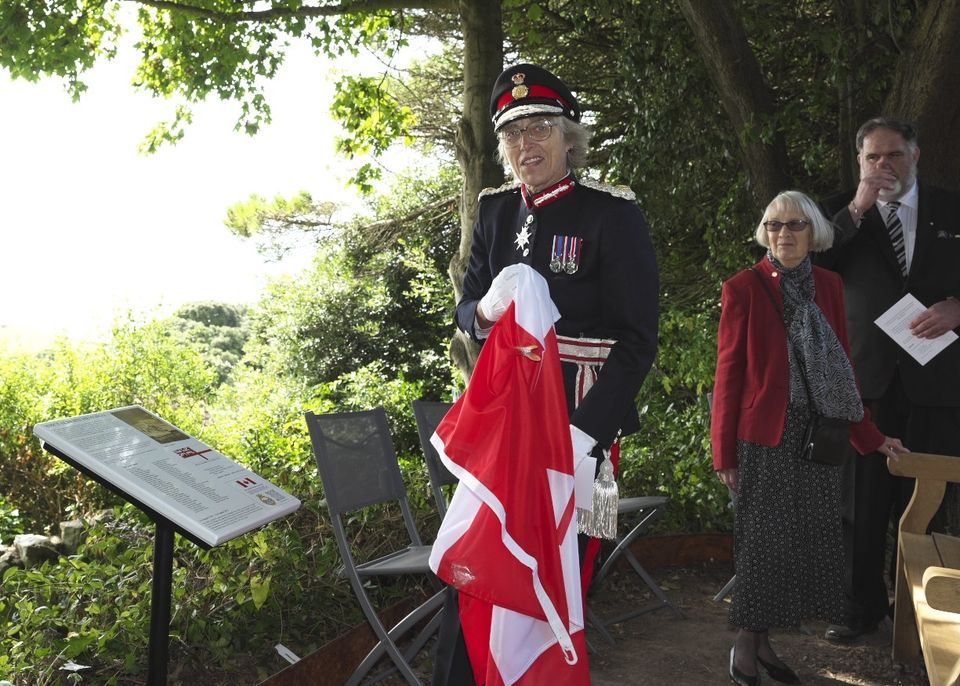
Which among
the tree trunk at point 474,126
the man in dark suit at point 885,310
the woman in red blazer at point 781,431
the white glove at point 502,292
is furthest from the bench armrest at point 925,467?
the tree trunk at point 474,126

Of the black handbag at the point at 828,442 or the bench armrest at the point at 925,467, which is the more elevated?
the black handbag at the point at 828,442

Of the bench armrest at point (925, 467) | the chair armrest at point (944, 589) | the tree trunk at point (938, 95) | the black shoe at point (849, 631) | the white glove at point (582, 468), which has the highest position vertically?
the tree trunk at point (938, 95)

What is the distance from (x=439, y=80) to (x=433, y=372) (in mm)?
6503

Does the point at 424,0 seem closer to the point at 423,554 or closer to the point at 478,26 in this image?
the point at 478,26

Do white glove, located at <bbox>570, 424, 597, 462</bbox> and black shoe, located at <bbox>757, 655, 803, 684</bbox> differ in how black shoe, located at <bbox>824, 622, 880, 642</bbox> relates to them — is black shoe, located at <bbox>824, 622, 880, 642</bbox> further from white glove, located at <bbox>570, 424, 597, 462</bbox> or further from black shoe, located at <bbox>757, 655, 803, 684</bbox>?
white glove, located at <bbox>570, 424, 597, 462</bbox>

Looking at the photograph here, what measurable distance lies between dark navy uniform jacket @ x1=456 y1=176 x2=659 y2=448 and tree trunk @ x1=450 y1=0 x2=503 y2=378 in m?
3.66

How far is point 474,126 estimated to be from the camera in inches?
247

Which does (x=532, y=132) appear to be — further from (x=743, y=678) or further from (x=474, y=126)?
(x=474, y=126)

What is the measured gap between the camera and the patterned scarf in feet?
11.3

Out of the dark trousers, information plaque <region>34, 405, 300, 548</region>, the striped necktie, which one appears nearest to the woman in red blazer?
the dark trousers

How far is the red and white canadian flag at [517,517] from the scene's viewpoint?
207 cm

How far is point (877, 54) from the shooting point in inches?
202

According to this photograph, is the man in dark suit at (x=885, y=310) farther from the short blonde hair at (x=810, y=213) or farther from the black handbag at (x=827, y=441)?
the black handbag at (x=827, y=441)

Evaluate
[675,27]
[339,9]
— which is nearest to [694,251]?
[675,27]
